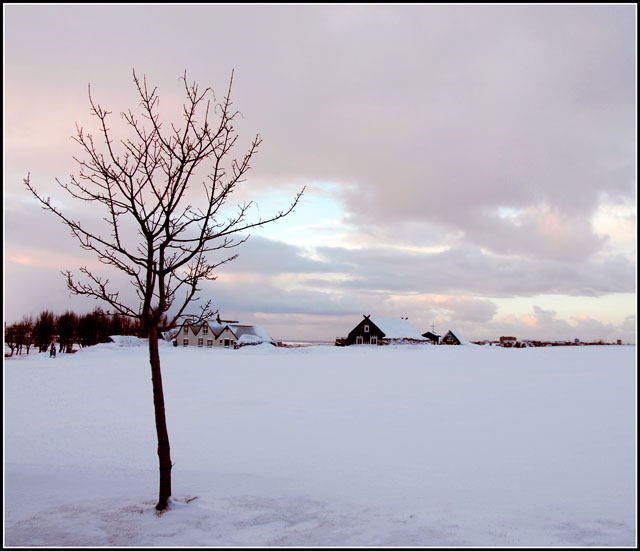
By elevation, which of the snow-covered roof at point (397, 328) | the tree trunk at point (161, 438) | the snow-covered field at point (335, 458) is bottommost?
the snow-covered field at point (335, 458)

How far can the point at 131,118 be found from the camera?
11125 mm

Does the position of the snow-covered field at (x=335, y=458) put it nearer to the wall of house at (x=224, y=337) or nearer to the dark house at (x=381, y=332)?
the dark house at (x=381, y=332)

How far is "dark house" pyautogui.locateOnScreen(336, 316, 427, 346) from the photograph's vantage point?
228 feet

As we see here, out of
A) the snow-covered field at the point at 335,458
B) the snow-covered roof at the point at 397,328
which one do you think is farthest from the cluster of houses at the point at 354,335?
the snow-covered field at the point at 335,458

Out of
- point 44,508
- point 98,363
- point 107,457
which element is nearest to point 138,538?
point 44,508

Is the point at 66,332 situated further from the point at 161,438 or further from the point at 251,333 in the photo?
the point at 161,438

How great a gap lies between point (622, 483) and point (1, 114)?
14.4m

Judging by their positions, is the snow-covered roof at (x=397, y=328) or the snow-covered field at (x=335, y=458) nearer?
the snow-covered field at (x=335, y=458)

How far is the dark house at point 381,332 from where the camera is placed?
69.4m

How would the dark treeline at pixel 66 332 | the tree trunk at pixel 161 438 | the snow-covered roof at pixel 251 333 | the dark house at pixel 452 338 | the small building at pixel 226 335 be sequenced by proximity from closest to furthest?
the tree trunk at pixel 161 438, the dark house at pixel 452 338, the snow-covered roof at pixel 251 333, the small building at pixel 226 335, the dark treeline at pixel 66 332

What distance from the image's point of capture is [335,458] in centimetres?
1598

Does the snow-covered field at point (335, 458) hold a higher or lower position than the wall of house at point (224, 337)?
lower

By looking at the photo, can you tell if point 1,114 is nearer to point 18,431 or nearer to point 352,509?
point 352,509

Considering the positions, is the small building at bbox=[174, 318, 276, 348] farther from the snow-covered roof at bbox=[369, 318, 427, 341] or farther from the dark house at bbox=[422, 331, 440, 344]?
the dark house at bbox=[422, 331, 440, 344]
